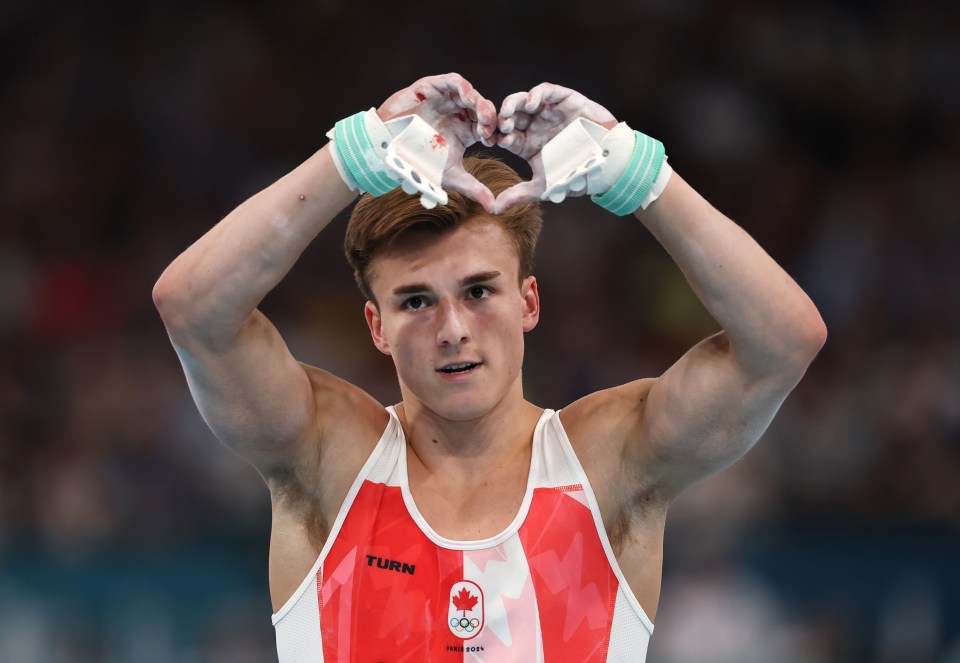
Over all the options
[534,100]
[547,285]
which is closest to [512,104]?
[534,100]

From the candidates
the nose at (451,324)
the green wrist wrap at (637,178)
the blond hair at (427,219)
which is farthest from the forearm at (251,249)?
the green wrist wrap at (637,178)

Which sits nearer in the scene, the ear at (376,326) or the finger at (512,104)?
the finger at (512,104)

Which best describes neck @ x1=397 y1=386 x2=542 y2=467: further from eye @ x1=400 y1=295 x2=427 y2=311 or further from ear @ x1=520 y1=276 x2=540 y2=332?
eye @ x1=400 y1=295 x2=427 y2=311

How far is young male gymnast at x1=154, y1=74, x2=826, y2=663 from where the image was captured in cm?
303

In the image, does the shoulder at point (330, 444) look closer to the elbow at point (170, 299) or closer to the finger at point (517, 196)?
the elbow at point (170, 299)

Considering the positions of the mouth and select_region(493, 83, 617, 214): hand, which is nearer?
select_region(493, 83, 617, 214): hand

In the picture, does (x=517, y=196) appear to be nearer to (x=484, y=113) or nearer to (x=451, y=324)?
(x=484, y=113)

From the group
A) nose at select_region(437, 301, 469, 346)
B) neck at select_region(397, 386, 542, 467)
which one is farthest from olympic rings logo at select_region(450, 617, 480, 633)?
nose at select_region(437, 301, 469, 346)

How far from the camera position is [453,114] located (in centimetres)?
310

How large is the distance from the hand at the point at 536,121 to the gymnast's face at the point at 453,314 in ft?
0.97

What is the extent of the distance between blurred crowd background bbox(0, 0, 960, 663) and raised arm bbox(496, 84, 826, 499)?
466cm

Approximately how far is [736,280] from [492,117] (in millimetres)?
707

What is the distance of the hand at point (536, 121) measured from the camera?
303 cm

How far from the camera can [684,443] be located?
127 inches
